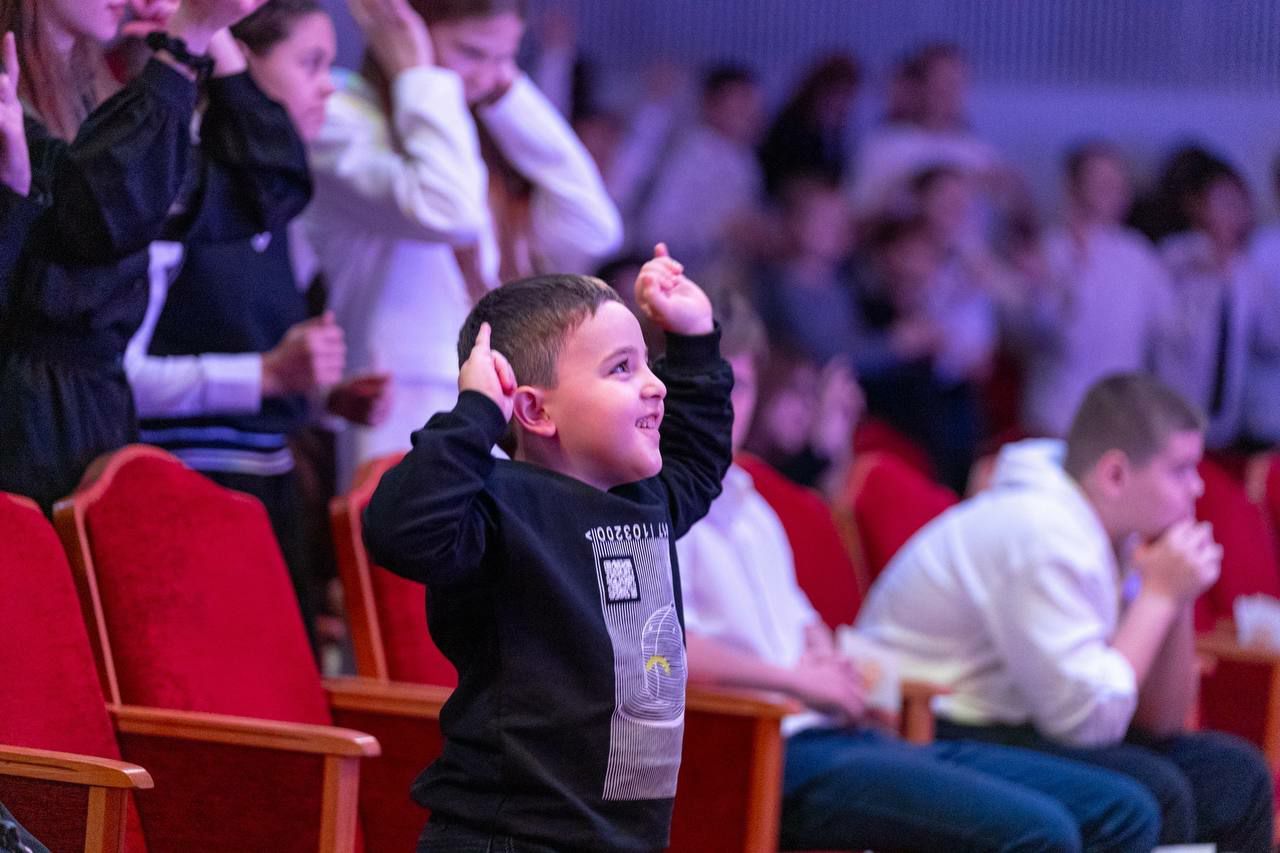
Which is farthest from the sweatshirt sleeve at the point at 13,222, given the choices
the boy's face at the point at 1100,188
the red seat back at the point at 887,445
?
the boy's face at the point at 1100,188

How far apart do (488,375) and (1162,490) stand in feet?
5.39

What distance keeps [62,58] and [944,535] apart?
1701mm

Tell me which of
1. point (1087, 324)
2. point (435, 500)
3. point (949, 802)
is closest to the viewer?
point (435, 500)

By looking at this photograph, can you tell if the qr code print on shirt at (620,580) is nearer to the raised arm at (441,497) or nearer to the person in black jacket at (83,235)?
the raised arm at (441,497)

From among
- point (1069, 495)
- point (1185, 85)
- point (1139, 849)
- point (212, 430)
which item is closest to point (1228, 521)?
point (1069, 495)

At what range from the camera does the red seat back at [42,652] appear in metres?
2.24

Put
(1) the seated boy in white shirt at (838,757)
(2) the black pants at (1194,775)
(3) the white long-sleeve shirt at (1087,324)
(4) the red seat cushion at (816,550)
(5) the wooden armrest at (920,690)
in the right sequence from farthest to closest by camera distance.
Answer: (3) the white long-sleeve shirt at (1087,324) < (4) the red seat cushion at (816,550) < (5) the wooden armrest at (920,690) < (2) the black pants at (1194,775) < (1) the seated boy in white shirt at (838,757)

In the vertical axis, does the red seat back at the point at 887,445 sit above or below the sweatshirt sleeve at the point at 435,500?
below

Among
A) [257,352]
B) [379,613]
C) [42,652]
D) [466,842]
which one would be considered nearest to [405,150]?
[257,352]

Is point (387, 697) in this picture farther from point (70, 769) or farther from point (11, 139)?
point (11, 139)

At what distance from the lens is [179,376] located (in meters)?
2.93

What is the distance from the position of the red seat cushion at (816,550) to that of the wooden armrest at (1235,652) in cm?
70

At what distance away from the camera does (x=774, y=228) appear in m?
5.82

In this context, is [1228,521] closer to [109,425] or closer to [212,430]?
[212,430]
